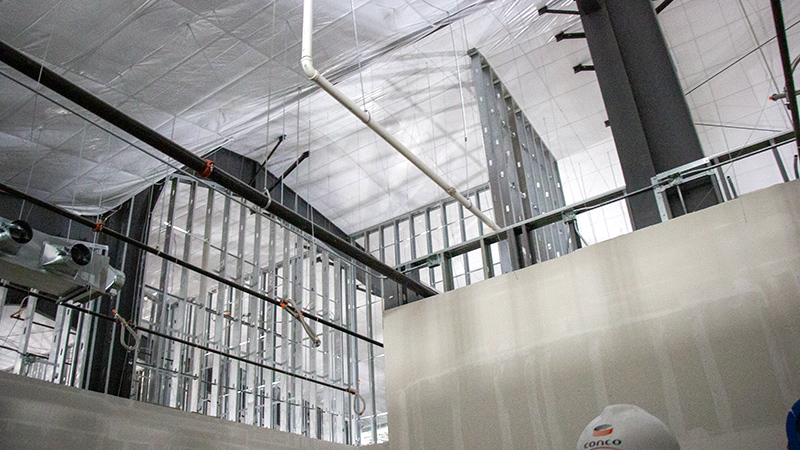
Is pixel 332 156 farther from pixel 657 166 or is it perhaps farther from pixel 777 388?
pixel 777 388

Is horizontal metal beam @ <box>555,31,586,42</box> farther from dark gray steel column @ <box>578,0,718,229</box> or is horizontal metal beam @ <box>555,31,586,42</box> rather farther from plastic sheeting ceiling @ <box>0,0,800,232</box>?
dark gray steel column @ <box>578,0,718,229</box>

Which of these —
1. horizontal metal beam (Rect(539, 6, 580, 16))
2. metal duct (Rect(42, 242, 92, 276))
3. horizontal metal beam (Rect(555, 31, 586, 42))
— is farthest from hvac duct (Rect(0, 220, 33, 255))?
horizontal metal beam (Rect(555, 31, 586, 42))

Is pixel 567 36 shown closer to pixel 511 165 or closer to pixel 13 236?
pixel 511 165

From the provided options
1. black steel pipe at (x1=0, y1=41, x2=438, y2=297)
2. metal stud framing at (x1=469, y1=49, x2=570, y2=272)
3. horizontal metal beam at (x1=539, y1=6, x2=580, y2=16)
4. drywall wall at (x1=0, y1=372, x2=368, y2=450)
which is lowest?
drywall wall at (x1=0, y1=372, x2=368, y2=450)

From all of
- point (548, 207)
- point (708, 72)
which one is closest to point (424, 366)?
point (548, 207)

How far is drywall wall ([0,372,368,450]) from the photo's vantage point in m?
6.11

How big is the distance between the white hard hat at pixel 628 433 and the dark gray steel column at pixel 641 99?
4341mm

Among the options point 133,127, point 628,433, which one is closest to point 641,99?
point 133,127

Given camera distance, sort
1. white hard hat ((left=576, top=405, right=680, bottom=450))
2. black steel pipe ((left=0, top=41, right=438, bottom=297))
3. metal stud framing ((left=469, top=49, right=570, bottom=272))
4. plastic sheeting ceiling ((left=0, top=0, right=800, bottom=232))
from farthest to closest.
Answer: metal stud framing ((left=469, top=49, right=570, bottom=272)) < plastic sheeting ceiling ((left=0, top=0, right=800, bottom=232)) < black steel pipe ((left=0, top=41, right=438, bottom=297)) < white hard hat ((left=576, top=405, right=680, bottom=450))

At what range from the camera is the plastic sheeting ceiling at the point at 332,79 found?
7.53m

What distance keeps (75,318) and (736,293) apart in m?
10.9

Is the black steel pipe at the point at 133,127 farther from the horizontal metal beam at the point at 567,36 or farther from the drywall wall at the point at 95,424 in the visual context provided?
the horizontal metal beam at the point at 567,36

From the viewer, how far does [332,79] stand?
9.41 m

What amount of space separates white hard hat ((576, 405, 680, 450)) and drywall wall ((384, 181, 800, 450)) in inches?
131
